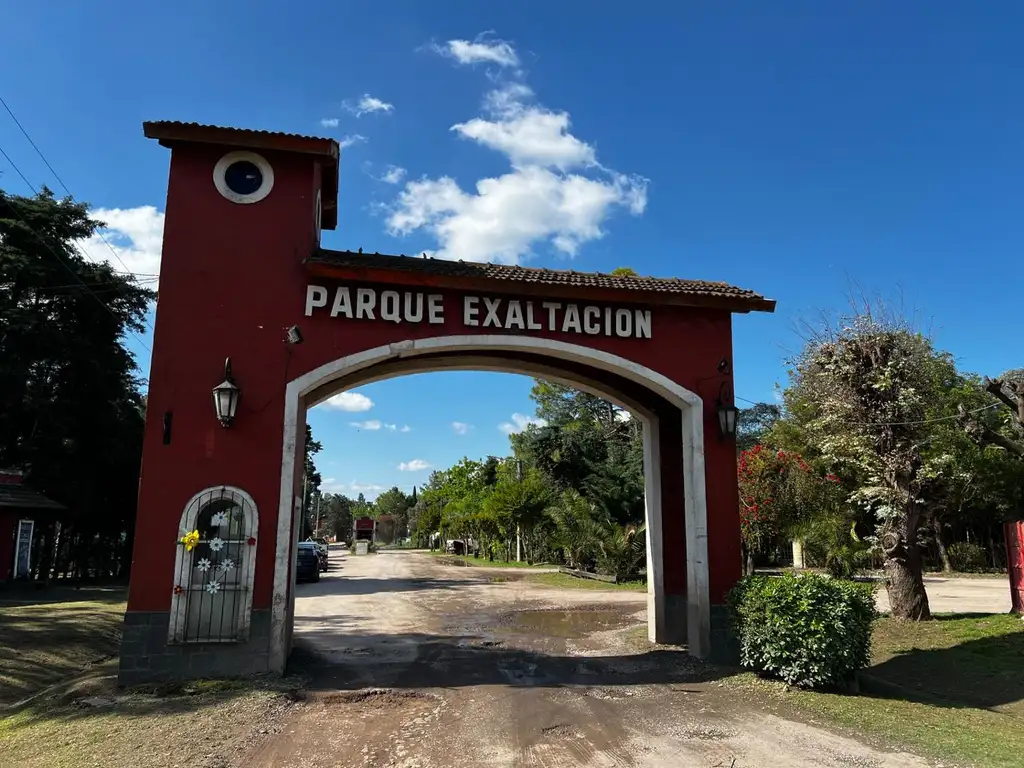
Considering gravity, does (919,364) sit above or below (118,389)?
below

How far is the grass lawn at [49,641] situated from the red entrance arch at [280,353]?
7.74ft

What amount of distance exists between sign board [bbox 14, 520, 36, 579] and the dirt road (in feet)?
41.0

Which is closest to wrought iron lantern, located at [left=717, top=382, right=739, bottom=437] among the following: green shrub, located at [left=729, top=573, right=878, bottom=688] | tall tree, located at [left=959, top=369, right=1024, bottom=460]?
green shrub, located at [left=729, top=573, right=878, bottom=688]

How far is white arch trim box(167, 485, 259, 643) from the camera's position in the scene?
8.28 m

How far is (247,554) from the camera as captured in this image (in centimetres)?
862

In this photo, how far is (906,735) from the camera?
250 inches

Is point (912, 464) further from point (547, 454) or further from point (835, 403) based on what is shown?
point (547, 454)

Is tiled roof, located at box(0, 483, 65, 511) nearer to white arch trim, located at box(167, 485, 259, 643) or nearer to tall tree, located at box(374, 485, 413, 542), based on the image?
white arch trim, located at box(167, 485, 259, 643)

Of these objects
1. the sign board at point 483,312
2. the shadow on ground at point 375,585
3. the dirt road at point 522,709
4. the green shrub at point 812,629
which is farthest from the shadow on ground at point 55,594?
the green shrub at point 812,629

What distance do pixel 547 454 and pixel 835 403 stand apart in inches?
764

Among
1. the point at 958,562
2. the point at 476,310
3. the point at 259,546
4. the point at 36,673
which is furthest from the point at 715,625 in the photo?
the point at 958,562

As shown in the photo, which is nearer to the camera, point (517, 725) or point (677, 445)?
point (517, 725)

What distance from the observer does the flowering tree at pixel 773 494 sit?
815 inches

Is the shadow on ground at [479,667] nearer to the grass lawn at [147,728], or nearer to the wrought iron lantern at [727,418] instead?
the grass lawn at [147,728]
